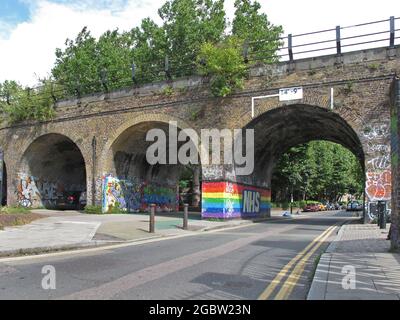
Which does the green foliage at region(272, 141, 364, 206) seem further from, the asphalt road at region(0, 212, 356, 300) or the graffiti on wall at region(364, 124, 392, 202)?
the asphalt road at region(0, 212, 356, 300)

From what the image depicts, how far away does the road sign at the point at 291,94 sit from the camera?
72.3ft

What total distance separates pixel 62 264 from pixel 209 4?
43705mm

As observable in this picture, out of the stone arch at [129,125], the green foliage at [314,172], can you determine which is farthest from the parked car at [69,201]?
the green foliage at [314,172]

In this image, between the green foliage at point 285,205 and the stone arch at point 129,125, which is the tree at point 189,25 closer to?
the stone arch at point 129,125

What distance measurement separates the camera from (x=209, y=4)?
157 feet

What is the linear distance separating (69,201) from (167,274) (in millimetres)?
28807

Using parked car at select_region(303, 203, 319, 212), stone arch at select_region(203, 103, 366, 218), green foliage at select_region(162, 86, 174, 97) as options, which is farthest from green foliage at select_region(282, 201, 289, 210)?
green foliage at select_region(162, 86, 174, 97)

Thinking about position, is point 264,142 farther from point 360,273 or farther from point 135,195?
point 360,273

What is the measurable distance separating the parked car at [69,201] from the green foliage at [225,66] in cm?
1638

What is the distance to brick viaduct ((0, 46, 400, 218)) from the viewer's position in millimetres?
20828

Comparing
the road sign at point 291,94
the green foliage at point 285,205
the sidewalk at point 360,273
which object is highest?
the road sign at point 291,94

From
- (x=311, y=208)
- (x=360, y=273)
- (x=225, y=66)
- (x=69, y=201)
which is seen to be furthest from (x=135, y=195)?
(x=311, y=208)

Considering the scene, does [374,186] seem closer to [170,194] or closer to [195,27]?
[170,194]
